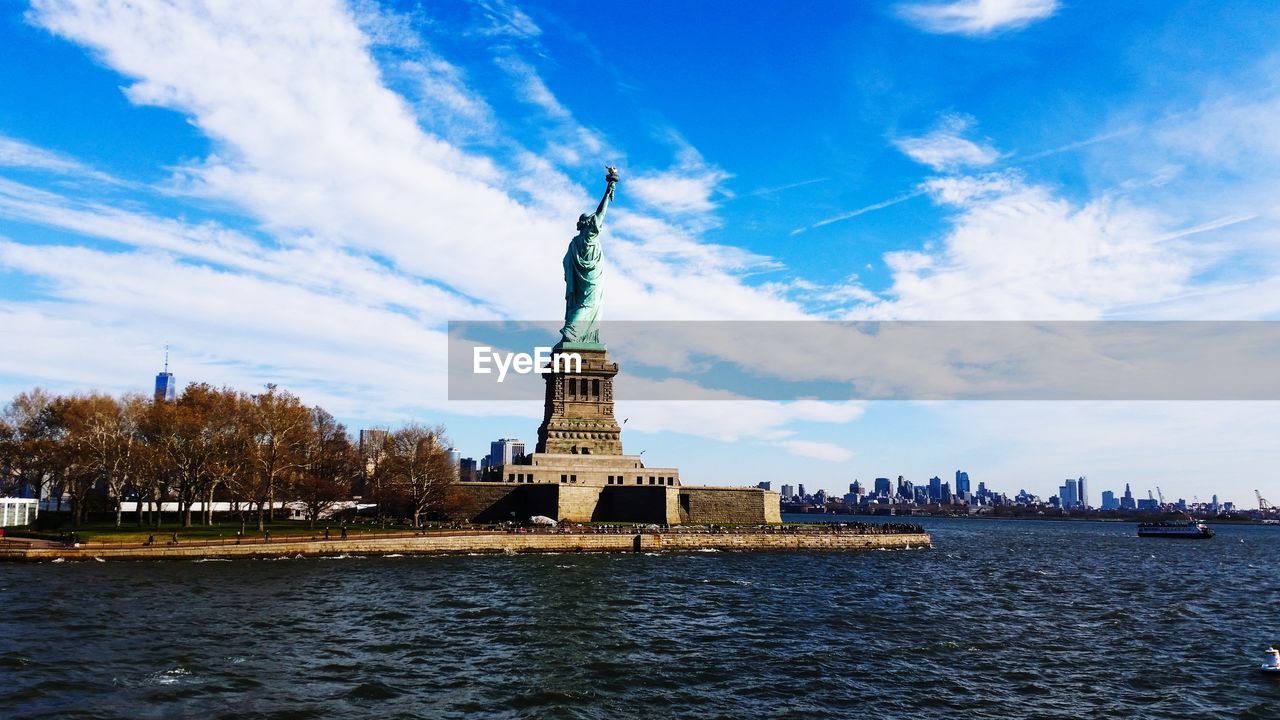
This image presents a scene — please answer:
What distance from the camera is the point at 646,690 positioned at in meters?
28.5

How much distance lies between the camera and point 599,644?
116 feet

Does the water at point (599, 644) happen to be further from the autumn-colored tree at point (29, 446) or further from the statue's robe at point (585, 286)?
the statue's robe at point (585, 286)

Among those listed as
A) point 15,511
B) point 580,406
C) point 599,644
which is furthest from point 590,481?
point 599,644

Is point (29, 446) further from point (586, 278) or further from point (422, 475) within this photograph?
point (586, 278)

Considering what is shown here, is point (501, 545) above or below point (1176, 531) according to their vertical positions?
above

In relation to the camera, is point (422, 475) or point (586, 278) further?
point (586, 278)

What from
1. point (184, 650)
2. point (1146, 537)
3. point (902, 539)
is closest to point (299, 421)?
point (184, 650)

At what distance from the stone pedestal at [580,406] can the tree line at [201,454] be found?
51.0 feet

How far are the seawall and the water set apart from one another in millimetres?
2517

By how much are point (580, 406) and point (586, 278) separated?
17624mm

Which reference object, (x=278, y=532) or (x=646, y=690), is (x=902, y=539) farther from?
(x=646, y=690)

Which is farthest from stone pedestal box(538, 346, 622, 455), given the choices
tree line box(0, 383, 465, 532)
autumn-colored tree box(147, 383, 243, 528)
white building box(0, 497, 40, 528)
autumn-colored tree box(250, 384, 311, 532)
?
white building box(0, 497, 40, 528)

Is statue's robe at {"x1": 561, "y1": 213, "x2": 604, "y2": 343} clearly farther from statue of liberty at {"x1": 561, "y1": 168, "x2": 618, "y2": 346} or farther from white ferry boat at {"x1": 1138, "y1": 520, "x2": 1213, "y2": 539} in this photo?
white ferry boat at {"x1": 1138, "y1": 520, "x2": 1213, "y2": 539}

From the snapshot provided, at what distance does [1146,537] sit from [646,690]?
511 ft
